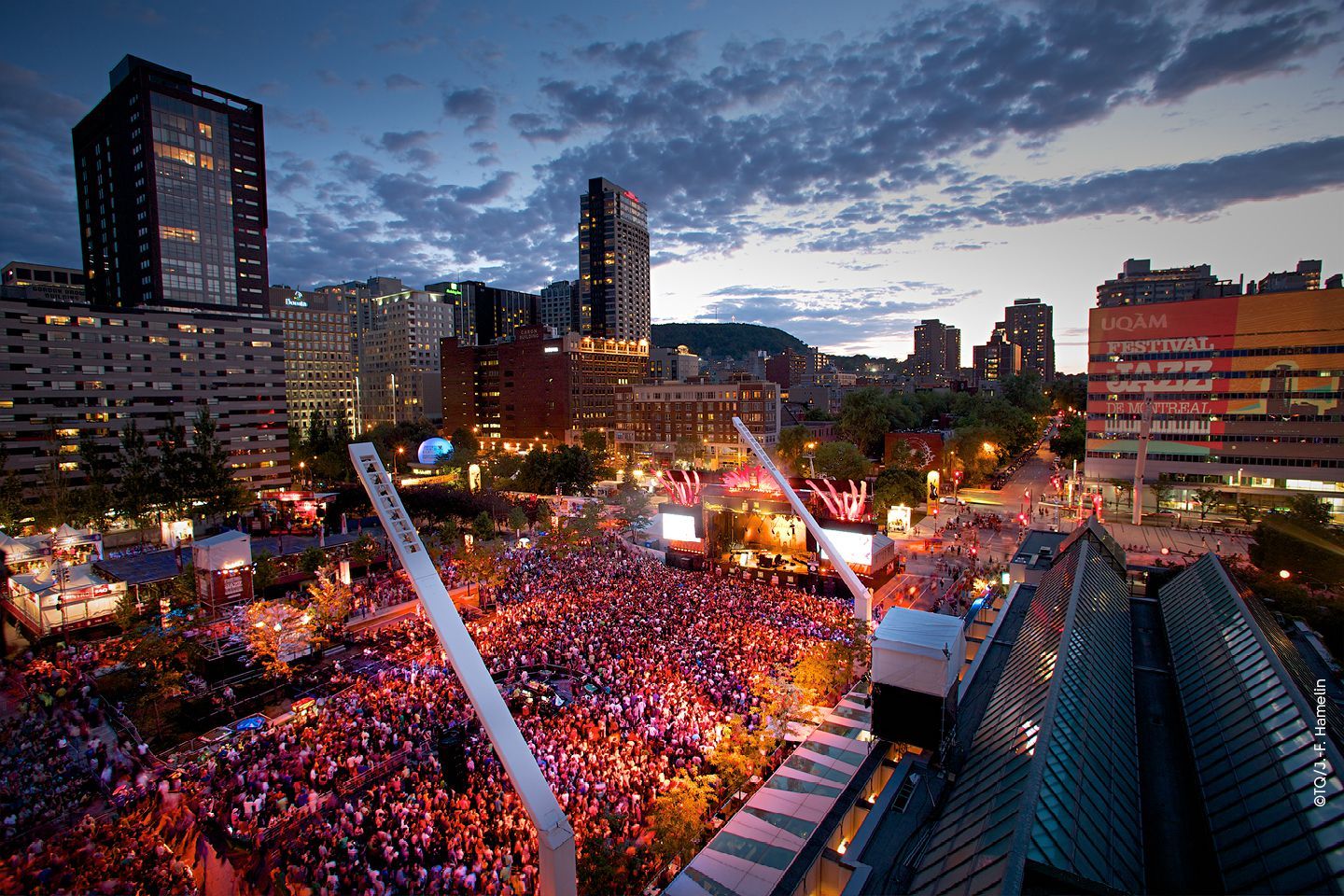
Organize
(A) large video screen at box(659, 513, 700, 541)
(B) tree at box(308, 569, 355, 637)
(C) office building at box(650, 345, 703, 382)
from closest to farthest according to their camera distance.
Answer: (B) tree at box(308, 569, 355, 637) → (A) large video screen at box(659, 513, 700, 541) → (C) office building at box(650, 345, 703, 382)

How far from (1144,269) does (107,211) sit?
222 metres

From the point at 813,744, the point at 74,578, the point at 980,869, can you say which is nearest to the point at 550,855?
the point at 980,869

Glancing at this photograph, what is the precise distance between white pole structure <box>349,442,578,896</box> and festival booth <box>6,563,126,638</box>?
24358mm

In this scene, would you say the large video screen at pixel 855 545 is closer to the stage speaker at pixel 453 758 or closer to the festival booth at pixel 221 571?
the stage speaker at pixel 453 758

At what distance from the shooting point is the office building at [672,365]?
15762cm

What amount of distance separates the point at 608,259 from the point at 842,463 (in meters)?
126

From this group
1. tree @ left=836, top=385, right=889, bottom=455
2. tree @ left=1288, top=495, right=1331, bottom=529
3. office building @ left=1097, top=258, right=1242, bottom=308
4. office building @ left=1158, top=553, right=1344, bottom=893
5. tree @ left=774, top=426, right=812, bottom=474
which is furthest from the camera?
office building @ left=1097, top=258, right=1242, bottom=308

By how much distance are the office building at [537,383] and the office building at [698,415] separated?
7210 mm

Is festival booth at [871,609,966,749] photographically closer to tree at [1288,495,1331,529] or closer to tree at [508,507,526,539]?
tree at [1288,495,1331,529]

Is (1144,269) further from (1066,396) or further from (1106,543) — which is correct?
(1106,543)

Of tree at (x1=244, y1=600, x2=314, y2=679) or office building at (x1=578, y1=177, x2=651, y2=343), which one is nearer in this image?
tree at (x1=244, y1=600, x2=314, y2=679)

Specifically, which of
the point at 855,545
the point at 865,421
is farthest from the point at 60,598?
the point at 865,421

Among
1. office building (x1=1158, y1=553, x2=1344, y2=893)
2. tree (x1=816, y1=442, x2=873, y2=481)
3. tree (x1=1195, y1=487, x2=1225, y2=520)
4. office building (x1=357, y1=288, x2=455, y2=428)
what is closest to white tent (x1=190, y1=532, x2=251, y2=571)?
office building (x1=1158, y1=553, x2=1344, y2=893)

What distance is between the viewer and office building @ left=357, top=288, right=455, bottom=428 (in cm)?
15712
